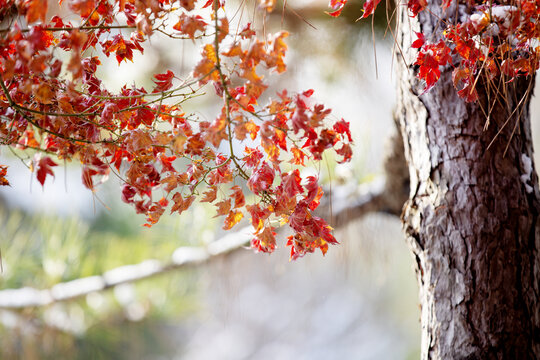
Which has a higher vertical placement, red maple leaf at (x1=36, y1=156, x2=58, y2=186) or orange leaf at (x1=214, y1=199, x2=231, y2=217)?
red maple leaf at (x1=36, y1=156, x2=58, y2=186)

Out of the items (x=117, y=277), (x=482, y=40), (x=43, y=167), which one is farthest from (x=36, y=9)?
(x=117, y=277)

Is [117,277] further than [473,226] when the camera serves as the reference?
Yes

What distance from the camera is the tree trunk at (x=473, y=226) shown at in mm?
529

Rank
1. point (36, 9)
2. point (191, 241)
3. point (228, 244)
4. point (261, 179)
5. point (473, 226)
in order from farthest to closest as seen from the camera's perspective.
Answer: point (191, 241)
point (228, 244)
point (473, 226)
point (261, 179)
point (36, 9)

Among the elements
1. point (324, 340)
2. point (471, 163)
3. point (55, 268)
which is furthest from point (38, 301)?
point (324, 340)

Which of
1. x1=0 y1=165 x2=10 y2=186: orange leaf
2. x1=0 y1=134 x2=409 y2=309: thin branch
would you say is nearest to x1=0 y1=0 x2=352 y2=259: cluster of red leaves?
x1=0 y1=165 x2=10 y2=186: orange leaf

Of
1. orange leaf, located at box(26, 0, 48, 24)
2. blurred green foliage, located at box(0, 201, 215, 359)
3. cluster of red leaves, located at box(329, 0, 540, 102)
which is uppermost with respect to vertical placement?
cluster of red leaves, located at box(329, 0, 540, 102)

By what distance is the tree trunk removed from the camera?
0.53 metres

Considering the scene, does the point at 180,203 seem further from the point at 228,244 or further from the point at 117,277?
the point at 117,277

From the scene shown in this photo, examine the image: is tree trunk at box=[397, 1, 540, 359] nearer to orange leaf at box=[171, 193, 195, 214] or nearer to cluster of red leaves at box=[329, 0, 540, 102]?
cluster of red leaves at box=[329, 0, 540, 102]

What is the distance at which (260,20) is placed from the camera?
959 millimetres

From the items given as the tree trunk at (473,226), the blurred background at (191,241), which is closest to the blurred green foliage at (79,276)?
Answer: the blurred background at (191,241)

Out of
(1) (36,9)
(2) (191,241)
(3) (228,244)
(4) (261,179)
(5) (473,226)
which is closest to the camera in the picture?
(1) (36,9)

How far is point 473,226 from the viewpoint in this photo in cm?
55
